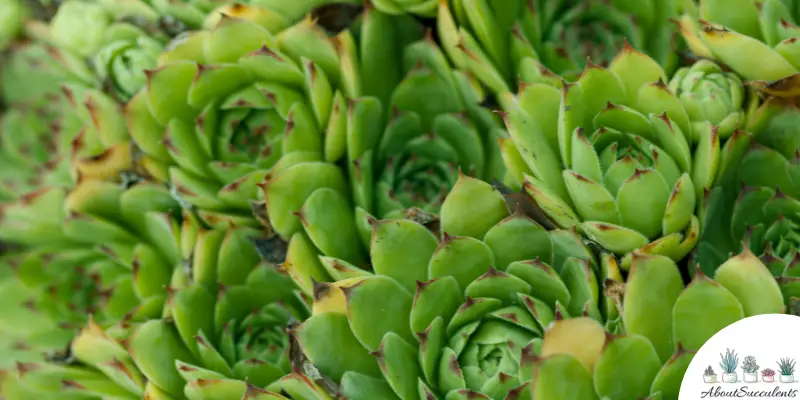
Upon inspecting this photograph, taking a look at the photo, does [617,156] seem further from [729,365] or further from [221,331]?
[221,331]

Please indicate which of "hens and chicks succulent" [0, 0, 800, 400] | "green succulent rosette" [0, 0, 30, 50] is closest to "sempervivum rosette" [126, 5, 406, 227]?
"hens and chicks succulent" [0, 0, 800, 400]

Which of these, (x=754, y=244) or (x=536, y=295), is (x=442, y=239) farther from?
(x=754, y=244)

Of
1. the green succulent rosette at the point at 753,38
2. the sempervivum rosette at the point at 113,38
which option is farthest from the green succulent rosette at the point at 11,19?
the green succulent rosette at the point at 753,38

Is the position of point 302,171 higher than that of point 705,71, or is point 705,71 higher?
point 705,71

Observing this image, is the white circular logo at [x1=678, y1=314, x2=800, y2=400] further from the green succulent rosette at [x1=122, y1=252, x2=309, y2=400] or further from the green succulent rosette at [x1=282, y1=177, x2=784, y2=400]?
the green succulent rosette at [x1=122, y1=252, x2=309, y2=400]

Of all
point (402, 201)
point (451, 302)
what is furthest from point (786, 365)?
point (402, 201)

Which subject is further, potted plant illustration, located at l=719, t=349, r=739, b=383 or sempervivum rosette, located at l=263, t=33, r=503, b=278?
sempervivum rosette, located at l=263, t=33, r=503, b=278

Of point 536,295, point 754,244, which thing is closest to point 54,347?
point 536,295
